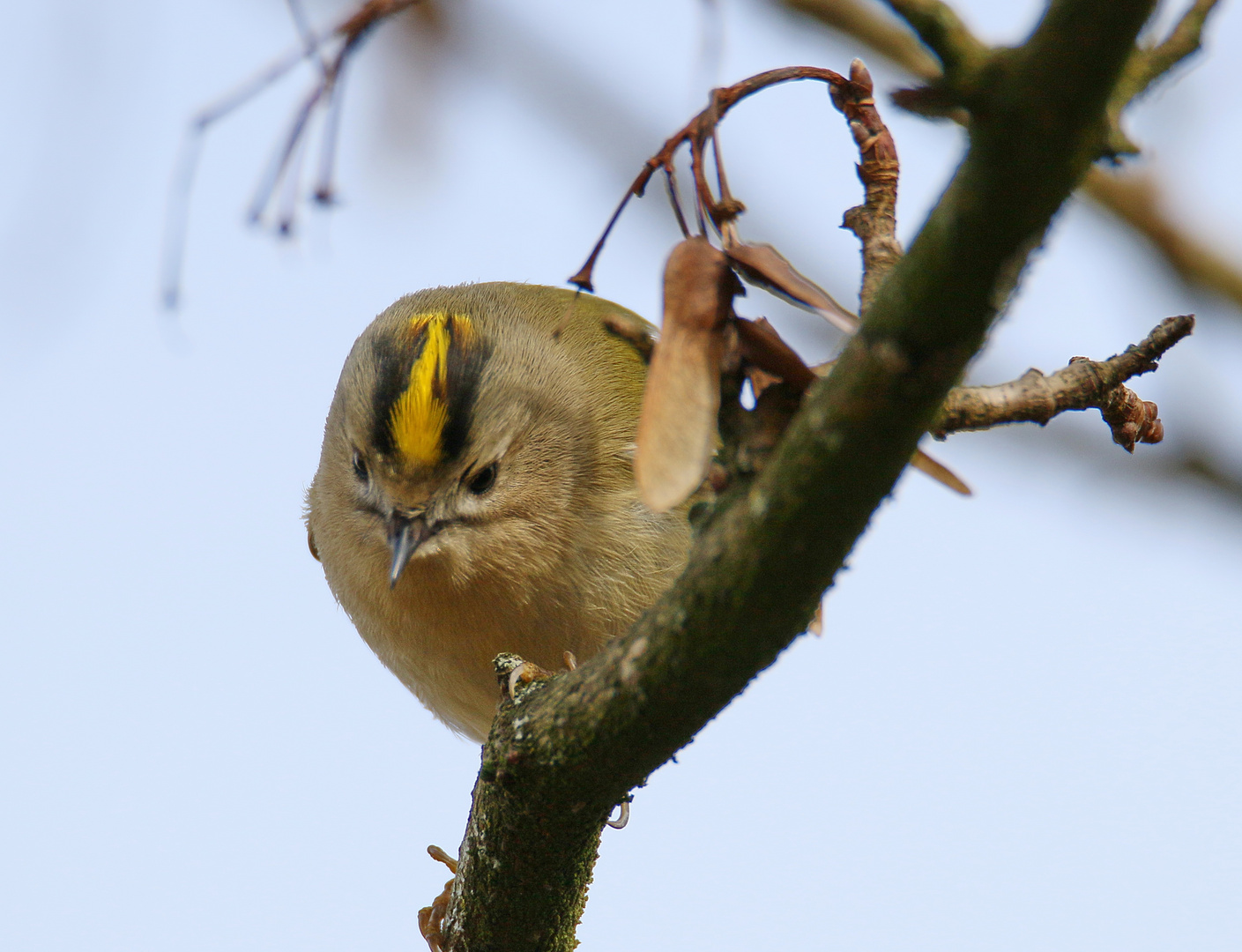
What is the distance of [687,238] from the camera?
4.84 feet

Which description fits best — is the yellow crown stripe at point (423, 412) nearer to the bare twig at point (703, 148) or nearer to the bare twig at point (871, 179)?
the bare twig at point (703, 148)

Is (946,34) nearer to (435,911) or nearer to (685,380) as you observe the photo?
(685,380)

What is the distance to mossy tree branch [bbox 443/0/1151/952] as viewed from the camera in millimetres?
971

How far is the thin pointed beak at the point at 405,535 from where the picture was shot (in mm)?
2963

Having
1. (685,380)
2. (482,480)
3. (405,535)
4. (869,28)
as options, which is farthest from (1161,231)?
(405,535)

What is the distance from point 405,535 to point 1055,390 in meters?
1.76

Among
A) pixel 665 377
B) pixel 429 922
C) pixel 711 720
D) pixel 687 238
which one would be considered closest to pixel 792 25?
pixel 687 238

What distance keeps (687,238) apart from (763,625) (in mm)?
474

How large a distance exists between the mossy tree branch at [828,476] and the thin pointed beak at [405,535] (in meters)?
1.07

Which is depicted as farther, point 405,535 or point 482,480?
point 482,480

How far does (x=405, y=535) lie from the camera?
301cm

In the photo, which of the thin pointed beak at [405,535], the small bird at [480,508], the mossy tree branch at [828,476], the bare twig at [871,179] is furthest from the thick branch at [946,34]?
the thin pointed beak at [405,535]

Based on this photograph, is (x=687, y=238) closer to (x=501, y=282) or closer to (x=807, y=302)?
(x=807, y=302)

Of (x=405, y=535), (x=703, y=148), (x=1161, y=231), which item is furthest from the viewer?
(x=405, y=535)
